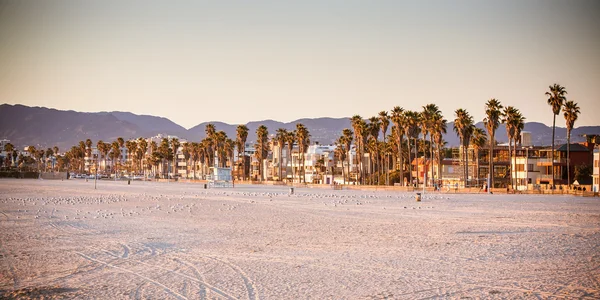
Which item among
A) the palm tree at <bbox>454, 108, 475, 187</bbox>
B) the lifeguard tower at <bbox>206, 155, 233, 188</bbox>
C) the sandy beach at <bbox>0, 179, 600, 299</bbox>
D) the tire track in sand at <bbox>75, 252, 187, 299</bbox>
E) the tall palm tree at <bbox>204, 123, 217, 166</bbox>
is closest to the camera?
the tire track in sand at <bbox>75, 252, 187, 299</bbox>

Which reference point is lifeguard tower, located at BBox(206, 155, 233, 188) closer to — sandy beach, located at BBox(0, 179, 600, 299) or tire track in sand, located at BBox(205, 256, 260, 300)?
sandy beach, located at BBox(0, 179, 600, 299)

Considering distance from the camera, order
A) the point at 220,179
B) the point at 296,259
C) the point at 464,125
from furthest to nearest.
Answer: the point at 220,179 < the point at 464,125 < the point at 296,259

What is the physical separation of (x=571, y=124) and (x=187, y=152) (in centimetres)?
13347

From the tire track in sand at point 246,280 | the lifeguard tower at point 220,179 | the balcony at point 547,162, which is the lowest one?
the tire track in sand at point 246,280

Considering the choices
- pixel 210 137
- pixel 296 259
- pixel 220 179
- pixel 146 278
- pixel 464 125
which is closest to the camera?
pixel 146 278

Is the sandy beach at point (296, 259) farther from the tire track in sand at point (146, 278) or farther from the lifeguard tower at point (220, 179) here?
the lifeguard tower at point (220, 179)

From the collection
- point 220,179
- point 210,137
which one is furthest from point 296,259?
point 210,137

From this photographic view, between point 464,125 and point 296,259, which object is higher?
point 464,125

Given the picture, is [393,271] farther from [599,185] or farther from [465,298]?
[599,185]

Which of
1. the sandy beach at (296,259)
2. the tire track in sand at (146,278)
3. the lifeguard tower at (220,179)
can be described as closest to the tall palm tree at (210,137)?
the lifeguard tower at (220,179)

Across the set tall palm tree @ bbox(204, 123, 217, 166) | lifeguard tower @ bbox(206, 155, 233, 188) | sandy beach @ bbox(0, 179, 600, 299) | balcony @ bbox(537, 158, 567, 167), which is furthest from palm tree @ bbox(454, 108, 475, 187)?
tall palm tree @ bbox(204, 123, 217, 166)

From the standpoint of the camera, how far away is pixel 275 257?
1656 cm

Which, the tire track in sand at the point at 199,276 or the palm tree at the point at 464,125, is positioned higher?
the palm tree at the point at 464,125

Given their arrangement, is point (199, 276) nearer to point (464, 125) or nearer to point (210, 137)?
point (464, 125)
